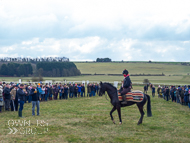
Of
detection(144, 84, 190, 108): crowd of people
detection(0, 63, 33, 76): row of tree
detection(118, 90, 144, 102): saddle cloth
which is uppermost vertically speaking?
detection(0, 63, 33, 76): row of tree

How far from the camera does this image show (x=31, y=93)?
14992 millimetres

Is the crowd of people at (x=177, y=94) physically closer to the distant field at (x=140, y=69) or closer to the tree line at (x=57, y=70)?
the tree line at (x=57, y=70)

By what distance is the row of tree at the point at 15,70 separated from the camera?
92938 mm

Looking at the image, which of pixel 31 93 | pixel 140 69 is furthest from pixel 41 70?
Answer: pixel 31 93

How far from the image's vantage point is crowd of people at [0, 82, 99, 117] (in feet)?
49.2

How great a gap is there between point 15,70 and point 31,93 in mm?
85120

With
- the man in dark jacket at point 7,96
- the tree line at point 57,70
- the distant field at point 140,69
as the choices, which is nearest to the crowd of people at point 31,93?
the man in dark jacket at point 7,96

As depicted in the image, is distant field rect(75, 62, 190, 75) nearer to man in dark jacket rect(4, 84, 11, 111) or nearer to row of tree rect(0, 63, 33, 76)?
row of tree rect(0, 63, 33, 76)

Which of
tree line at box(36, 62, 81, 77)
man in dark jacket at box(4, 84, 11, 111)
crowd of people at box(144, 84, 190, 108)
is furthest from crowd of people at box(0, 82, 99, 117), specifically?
tree line at box(36, 62, 81, 77)

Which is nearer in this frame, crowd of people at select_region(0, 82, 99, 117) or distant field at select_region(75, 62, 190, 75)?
crowd of people at select_region(0, 82, 99, 117)

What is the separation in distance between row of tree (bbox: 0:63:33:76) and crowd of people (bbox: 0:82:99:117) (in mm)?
66043

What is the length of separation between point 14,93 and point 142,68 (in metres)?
99.9

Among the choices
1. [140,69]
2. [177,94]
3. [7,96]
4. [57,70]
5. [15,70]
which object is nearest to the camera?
[7,96]

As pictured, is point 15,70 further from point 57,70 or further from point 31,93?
point 31,93
